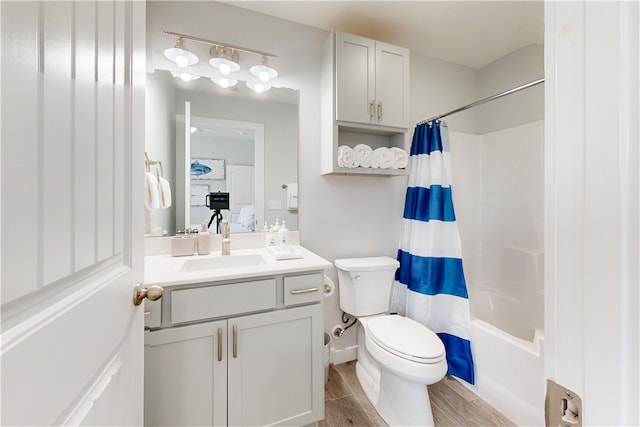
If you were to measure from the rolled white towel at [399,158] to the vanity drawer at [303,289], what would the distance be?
1003mm

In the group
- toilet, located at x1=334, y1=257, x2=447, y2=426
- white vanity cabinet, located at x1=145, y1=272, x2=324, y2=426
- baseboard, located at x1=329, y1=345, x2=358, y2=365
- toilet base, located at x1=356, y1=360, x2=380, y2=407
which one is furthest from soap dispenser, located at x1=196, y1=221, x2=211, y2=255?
toilet base, located at x1=356, y1=360, x2=380, y2=407

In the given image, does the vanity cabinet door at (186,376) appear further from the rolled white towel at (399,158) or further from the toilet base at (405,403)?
the rolled white towel at (399,158)

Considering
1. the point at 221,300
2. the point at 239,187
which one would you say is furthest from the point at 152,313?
the point at 239,187

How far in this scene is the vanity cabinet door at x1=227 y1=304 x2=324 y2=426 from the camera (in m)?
1.18

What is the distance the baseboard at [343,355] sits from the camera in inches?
76.4

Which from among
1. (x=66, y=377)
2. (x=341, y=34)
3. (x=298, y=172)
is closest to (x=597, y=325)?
(x=66, y=377)

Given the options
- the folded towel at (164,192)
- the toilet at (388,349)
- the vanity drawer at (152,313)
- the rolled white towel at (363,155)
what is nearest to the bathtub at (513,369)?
the toilet at (388,349)

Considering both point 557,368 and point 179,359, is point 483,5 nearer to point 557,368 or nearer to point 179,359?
point 557,368

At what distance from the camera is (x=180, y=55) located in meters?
1.52

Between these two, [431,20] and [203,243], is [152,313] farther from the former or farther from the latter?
[431,20]

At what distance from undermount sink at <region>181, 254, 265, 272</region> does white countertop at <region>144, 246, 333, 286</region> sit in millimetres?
→ 26

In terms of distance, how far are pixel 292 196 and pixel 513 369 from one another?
1668 millimetres

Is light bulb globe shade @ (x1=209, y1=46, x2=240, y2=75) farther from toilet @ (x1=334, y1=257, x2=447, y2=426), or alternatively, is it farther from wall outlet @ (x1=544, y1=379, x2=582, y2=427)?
wall outlet @ (x1=544, y1=379, x2=582, y2=427)

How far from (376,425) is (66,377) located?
5.03 ft
